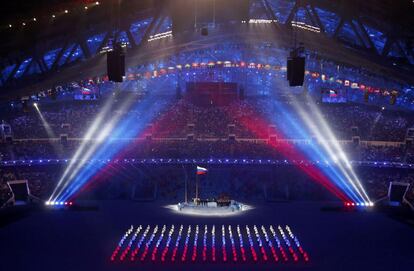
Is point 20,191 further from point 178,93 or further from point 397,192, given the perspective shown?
point 178,93

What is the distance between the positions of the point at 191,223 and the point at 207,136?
57.0 feet

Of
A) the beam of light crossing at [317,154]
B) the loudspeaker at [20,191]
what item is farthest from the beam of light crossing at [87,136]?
the beam of light crossing at [317,154]

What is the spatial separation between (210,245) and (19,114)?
81.7ft

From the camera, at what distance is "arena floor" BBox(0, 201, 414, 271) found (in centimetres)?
1548

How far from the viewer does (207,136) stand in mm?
38156

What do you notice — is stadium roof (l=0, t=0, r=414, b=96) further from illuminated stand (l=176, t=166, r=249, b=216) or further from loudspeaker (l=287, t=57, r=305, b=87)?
illuminated stand (l=176, t=166, r=249, b=216)

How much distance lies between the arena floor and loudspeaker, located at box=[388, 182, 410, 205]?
130 cm

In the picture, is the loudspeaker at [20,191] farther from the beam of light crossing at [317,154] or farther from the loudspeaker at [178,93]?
the loudspeaker at [178,93]

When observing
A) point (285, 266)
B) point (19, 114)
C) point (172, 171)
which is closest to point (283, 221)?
point (285, 266)

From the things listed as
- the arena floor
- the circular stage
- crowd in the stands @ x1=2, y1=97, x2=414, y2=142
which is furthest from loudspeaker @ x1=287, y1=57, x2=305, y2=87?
crowd in the stands @ x1=2, y1=97, x2=414, y2=142

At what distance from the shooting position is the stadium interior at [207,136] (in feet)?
58.1

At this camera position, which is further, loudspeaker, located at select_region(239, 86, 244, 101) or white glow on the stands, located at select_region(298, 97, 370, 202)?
loudspeaker, located at select_region(239, 86, 244, 101)

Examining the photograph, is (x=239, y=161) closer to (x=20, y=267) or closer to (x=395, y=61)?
(x=395, y=61)

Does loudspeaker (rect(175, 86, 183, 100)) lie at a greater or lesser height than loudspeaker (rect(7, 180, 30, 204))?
greater
